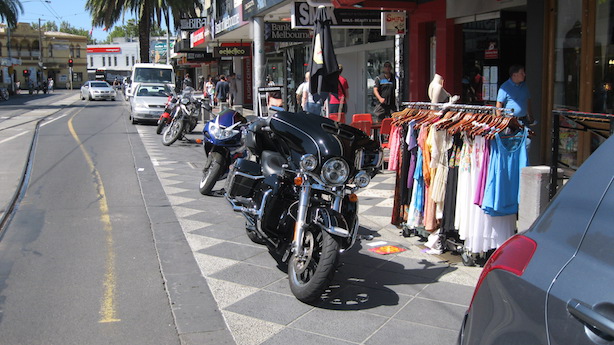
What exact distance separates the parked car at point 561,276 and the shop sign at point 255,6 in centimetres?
1325

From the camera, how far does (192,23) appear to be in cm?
3025

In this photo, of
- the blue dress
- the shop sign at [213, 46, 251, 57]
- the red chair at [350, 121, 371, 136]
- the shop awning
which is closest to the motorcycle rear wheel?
the shop awning

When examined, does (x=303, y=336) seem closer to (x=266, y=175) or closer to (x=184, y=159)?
(x=266, y=175)

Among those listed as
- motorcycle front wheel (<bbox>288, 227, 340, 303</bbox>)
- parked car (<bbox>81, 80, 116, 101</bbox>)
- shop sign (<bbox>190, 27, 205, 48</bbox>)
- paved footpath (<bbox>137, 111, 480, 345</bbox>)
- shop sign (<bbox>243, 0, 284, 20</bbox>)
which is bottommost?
paved footpath (<bbox>137, 111, 480, 345</bbox>)

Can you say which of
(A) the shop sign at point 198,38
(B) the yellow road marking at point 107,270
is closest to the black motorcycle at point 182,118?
(B) the yellow road marking at point 107,270

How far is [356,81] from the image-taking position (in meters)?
18.3

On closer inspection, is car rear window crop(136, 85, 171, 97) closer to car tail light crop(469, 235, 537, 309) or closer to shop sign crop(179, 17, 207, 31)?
shop sign crop(179, 17, 207, 31)

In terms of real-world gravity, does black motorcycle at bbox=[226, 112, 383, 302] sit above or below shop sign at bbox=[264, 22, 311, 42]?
below

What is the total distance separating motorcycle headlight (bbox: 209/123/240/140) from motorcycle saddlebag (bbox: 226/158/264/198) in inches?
108

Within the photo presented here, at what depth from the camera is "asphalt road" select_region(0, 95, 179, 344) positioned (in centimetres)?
443

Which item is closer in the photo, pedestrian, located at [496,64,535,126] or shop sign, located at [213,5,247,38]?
pedestrian, located at [496,64,535,126]

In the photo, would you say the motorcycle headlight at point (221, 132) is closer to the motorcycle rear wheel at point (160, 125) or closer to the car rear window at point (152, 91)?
the motorcycle rear wheel at point (160, 125)

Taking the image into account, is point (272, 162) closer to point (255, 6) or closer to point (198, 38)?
point (255, 6)

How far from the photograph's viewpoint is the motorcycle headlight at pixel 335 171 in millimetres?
4879
